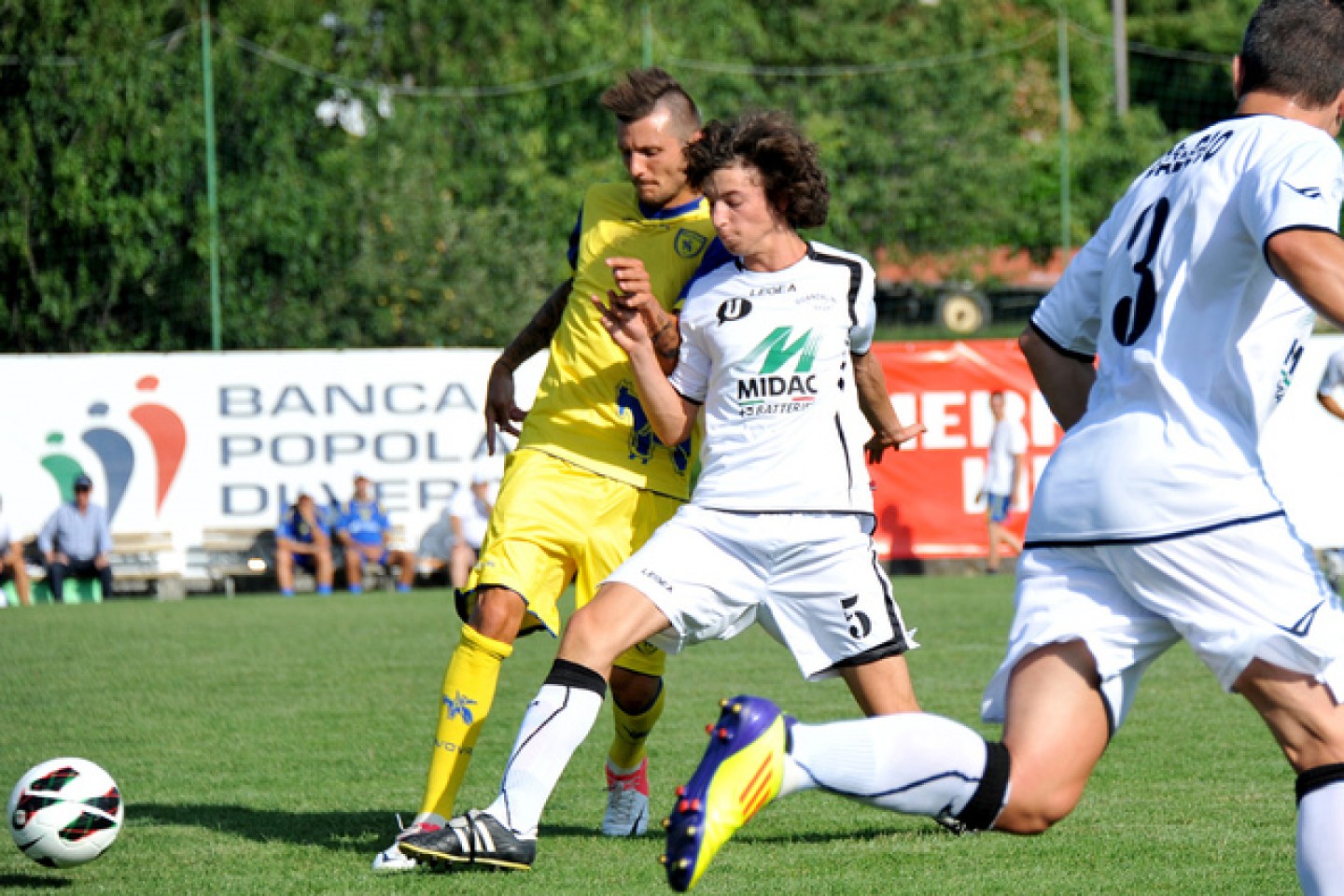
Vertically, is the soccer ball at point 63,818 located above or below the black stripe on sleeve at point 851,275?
below

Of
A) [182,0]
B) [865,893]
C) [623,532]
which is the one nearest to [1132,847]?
[865,893]

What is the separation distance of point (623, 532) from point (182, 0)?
23512mm

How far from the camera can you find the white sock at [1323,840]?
3445mm

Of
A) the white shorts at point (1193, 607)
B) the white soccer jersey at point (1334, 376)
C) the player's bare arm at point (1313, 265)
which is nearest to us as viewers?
the player's bare arm at point (1313, 265)

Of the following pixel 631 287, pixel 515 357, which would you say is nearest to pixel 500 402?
pixel 515 357

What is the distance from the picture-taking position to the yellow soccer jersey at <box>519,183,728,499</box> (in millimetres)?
5777

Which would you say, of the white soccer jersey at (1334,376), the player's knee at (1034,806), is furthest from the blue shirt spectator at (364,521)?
the player's knee at (1034,806)

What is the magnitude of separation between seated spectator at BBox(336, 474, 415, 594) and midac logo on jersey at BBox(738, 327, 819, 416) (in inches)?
528

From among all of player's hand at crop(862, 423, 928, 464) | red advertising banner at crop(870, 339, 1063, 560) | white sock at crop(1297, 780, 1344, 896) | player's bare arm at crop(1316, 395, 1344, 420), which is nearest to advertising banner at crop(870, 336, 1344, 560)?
red advertising banner at crop(870, 339, 1063, 560)

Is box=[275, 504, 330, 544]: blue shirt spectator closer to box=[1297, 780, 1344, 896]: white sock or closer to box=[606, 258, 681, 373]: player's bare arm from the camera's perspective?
box=[606, 258, 681, 373]: player's bare arm

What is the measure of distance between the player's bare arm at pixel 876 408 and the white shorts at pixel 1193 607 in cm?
184

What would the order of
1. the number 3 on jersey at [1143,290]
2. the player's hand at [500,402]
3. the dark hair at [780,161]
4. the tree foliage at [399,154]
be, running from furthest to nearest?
the tree foliage at [399,154] < the player's hand at [500,402] < the dark hair at [780,161] < the number 3 on jersey at [1143,290]

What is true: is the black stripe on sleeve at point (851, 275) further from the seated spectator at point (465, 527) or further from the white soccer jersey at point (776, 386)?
the seated spectator at point (465, 527)

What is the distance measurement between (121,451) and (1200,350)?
1594 centimetres
